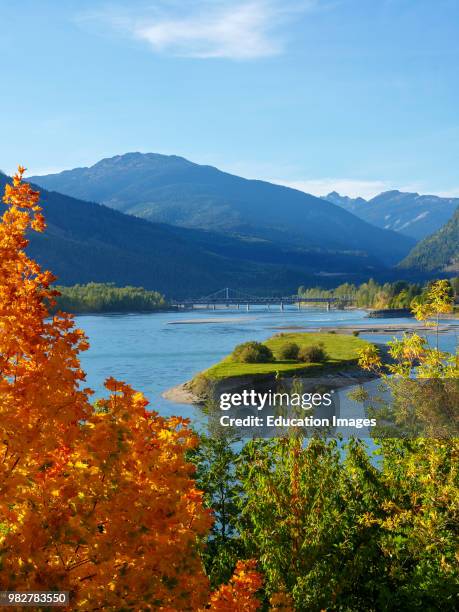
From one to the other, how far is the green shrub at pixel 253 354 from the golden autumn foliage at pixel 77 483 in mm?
56406

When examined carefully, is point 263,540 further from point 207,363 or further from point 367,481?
point 207,363

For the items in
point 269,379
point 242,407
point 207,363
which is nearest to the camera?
point 242,407

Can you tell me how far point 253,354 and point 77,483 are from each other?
57869 mm

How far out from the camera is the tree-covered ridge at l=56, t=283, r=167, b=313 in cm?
17188

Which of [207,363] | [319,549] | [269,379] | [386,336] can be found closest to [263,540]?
[319,549]

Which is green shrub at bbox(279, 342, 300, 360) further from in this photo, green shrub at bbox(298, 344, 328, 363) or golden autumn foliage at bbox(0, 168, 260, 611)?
golden autumn foliage at bbox(0, 168, 260, 611)

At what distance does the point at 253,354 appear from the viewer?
209 feet

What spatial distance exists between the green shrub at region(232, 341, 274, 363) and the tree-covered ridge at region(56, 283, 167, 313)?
103912 millimetres

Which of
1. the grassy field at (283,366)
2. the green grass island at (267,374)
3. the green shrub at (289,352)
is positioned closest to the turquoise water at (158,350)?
the green grass island at (267,374)

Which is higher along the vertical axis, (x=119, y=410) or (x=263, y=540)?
(x=119, y=410)

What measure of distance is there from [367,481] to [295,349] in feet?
174

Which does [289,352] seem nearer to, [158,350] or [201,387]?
[201,387]

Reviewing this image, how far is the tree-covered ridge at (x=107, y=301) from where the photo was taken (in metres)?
172

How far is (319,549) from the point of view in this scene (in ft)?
34.4
